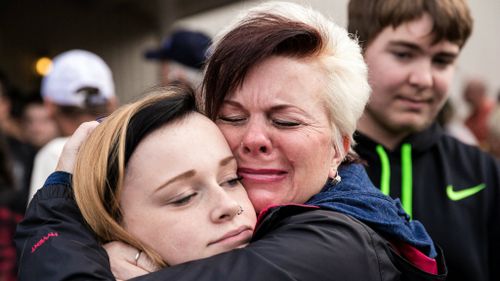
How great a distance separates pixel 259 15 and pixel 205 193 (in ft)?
2.03

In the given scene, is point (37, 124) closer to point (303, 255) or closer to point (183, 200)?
point (183, 200)

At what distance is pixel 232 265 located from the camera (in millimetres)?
1497

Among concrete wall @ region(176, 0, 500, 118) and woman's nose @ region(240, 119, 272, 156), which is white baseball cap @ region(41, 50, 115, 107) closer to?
woman's nose @ region(240, 119, 272, 156)

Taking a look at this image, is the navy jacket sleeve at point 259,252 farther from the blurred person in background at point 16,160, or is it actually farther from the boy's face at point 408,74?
the blurred person in background at point 16,160

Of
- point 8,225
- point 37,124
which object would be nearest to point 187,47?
point 8,225

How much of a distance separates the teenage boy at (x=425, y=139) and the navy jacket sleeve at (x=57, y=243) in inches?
52.2

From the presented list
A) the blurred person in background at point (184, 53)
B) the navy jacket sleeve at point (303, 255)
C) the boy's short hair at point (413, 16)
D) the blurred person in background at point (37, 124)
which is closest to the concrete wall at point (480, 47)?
the blurred person in background at point (37, 124)

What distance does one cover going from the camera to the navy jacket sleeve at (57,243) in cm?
151

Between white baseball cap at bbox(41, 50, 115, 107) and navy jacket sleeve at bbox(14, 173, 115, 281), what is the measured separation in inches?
75.3

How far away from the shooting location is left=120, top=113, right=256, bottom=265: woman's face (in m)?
1.63

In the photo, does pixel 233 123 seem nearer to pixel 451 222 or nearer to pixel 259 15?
pixel 259 15

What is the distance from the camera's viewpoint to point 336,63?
1921 millimetres

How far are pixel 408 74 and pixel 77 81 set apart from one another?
200 cm

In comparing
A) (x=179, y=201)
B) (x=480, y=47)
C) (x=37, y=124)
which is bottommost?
(x=480, y=47)
